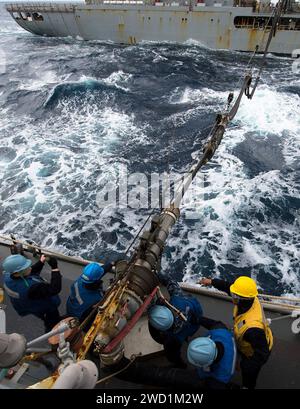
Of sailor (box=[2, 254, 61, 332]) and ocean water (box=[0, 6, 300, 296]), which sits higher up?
sailor (box=[2, 254, 61, 332])

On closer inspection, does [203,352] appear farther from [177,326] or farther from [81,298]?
[81,298]

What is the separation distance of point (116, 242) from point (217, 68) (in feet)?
82.7

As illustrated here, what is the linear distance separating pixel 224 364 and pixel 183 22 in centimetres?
3938

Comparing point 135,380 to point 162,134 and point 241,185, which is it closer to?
point 241,185

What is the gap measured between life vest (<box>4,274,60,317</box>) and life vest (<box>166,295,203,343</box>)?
1.97m

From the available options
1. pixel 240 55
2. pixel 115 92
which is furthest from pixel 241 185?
pixel 240 55

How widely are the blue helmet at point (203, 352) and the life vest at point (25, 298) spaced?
249 cm

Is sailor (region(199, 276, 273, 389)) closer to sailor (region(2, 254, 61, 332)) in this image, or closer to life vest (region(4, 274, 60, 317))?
sailor (region(2, 254, 61, 332))

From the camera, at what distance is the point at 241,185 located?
43.7ft

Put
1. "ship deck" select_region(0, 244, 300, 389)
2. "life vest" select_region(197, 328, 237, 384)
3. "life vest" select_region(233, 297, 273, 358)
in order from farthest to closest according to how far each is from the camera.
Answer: "ship deck" select_region(0, 244, 300, 389) < "life vest" select_region(233, 297, 273, 358) < "life vest" select_region(197, 328, 237, 384)

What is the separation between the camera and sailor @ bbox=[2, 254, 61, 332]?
464cm

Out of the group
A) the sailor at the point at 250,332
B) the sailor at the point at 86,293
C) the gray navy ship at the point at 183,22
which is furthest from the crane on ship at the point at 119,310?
the gray navy ship at the point at 183,22

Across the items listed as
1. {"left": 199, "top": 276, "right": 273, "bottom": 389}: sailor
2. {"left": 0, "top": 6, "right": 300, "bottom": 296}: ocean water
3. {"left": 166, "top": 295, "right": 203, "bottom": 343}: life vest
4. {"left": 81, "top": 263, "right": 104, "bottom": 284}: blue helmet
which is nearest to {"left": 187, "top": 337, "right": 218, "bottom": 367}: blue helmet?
{"left": 199, "top": 276, "right": 273, "bottom": 389}: sailor

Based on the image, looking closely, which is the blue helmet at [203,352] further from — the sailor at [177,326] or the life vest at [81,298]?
the life vest at [81,298]
